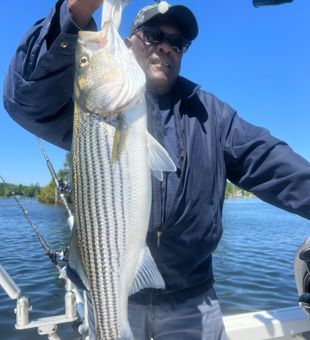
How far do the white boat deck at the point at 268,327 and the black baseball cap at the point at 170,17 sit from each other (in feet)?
8.94

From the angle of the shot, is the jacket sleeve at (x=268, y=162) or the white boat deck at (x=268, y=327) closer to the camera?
the jacket sleeve at (x=268, y=162)

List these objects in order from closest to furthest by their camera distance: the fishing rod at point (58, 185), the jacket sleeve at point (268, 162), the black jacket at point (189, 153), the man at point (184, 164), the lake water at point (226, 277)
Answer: the black jacket at point (189, 153)
the man at point (184, 164)
the jacket sleeve at point (268, 162)
the fishing rod at point (58, 185)
the lake water at point (226, 277)

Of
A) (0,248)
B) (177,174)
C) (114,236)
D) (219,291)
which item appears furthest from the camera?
(0,248)

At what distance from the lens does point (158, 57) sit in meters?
2.77

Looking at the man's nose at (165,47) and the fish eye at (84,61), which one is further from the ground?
the man's nose at (165,47)

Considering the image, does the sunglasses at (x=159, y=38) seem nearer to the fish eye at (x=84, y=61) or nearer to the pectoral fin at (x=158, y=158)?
the fish eye at (x=84, y=61)

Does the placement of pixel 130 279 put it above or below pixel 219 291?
above

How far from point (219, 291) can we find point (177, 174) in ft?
28.4

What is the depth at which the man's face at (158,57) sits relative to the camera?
2.78 meters

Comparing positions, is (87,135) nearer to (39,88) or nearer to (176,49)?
(39,88)

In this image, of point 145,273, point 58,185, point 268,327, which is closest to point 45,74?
point 145,273

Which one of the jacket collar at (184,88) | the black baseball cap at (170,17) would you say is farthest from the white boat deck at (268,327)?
the black baseball cap at (170,17)

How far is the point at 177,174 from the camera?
2672 millimetres

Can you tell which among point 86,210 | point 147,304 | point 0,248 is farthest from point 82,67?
point 0,248
